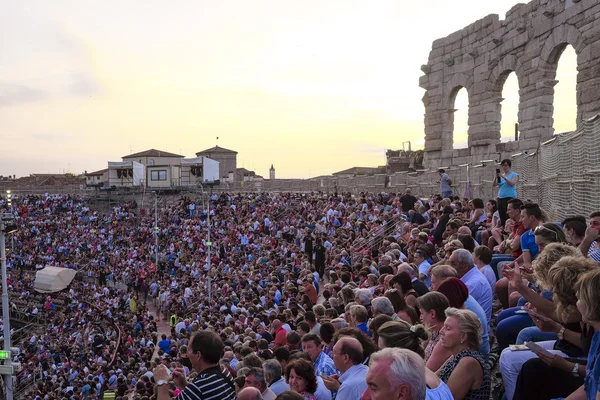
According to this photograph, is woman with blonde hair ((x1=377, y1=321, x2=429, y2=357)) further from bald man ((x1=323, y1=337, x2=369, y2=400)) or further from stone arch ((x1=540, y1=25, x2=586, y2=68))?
stone arch ((x1=540, y1=25, x2=586, y2=68))

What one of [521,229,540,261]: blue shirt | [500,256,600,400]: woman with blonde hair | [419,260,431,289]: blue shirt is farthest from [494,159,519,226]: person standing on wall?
[500,256,600,400]: woman with blonde hair

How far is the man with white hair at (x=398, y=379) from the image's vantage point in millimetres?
2732

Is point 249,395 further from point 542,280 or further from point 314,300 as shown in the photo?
point 314,300

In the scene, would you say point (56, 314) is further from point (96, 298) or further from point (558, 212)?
point (558, 212)

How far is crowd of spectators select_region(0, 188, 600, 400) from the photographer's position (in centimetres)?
390

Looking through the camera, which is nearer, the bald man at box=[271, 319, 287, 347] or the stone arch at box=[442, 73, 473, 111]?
the bald man at box=[271, 319, 287, 347]

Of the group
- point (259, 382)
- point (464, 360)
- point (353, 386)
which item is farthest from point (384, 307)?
point (464, 360)

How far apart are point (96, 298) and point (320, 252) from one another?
573 inches

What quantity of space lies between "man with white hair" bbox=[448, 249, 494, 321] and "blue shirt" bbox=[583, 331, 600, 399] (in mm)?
2649

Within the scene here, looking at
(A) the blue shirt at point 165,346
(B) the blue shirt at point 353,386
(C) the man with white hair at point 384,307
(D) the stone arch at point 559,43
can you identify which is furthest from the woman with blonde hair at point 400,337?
(A) the blue shirt at point 165,346

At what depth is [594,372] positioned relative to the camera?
3.02 metres

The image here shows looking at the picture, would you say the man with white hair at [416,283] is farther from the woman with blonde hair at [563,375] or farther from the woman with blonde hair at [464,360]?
the woman with blonde hair at [563,375]

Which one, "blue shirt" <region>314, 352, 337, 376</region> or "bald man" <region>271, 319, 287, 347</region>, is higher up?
"blue shirt" <region>314, 352, 337, 376</region>

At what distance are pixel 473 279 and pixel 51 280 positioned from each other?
91.4 feet
